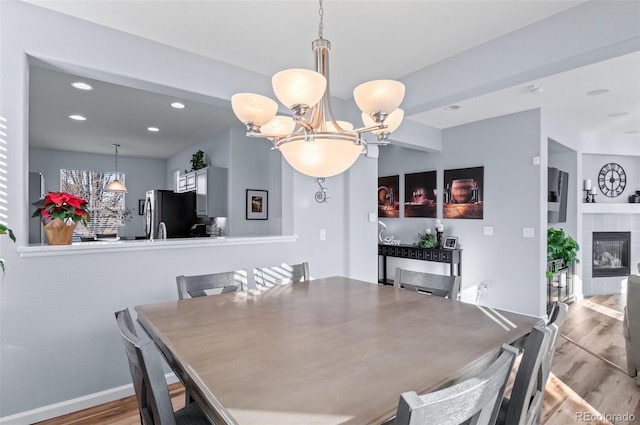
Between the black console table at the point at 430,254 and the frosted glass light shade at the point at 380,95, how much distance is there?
366 centimetres

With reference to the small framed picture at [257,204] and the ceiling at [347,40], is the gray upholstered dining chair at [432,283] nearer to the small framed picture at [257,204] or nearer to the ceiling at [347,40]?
the ceiling at [347,40]

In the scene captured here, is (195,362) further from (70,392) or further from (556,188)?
(556,188)

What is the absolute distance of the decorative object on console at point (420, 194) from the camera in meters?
5.30

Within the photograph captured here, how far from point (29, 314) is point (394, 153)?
516 centimetres

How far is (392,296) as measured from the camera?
2.02 m

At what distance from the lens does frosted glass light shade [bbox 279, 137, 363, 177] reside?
5.30 ft

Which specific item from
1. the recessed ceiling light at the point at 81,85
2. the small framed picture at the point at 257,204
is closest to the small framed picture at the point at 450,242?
the small framed picture at the point at 257,204

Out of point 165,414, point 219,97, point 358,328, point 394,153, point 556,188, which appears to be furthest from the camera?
point 394,153

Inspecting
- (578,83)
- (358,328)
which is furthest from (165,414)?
(578,83)

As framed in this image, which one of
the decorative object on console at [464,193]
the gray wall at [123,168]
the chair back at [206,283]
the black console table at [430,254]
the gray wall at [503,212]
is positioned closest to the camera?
the chair back at [206,283]

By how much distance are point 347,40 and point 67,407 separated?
313 cm

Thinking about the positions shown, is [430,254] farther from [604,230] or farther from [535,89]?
[604,230]

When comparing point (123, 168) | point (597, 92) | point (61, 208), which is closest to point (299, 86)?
point (61, 208)

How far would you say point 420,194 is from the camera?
18.0ft
